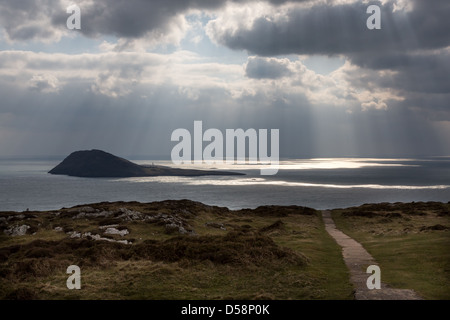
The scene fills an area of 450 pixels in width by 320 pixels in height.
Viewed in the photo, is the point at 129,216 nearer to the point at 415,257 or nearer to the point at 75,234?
the point at 75,234

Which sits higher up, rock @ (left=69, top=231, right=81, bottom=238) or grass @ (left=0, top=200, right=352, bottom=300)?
rock @ (left=69, top=231, right=81, bottom=238)

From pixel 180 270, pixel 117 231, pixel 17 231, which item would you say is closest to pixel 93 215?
pixel 17 231

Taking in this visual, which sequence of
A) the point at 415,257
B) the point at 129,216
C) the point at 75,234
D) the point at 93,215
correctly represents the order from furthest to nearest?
1. the point at 93,215
2. the point at 129,216
3. the point at 75,234
4. the point at 415,257

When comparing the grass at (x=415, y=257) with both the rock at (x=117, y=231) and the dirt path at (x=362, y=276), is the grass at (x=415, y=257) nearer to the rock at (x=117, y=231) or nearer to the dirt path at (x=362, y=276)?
the dirt path at (x=362, y=276)

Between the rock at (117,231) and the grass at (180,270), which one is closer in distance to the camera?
the grass at (180,270)

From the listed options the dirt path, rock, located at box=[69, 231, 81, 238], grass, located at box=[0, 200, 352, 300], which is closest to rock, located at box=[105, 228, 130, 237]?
→ rock, located at box=[69, 231, 81, 238]

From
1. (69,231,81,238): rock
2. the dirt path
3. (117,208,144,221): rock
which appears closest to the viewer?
the dirt path

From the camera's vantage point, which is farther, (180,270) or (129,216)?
(129,216)

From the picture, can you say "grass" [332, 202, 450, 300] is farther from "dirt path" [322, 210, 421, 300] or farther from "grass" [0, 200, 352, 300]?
"grass" [0, 200, 352, 300]

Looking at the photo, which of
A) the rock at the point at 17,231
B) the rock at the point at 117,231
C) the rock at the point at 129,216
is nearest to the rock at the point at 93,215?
the rock at the point at 129,216

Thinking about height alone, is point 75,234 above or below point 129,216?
below
